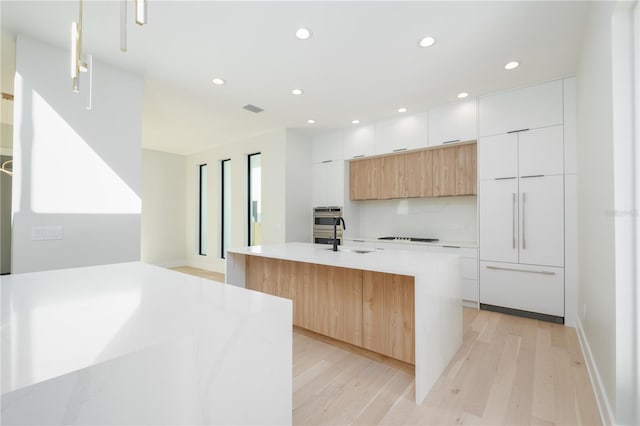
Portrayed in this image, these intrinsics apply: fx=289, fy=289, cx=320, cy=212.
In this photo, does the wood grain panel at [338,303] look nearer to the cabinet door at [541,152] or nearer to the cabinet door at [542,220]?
the cabinet door at [542,220]

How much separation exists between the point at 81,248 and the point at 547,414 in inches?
148

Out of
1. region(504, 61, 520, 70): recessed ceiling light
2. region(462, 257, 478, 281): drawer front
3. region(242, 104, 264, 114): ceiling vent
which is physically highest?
region(504, 61, 520, 70): recessed ceiling light

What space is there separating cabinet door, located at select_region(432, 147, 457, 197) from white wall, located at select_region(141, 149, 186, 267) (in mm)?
5710

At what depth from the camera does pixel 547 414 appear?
1.68m

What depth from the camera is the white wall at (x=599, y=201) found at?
5.16 ft

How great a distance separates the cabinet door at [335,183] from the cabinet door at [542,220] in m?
2.58

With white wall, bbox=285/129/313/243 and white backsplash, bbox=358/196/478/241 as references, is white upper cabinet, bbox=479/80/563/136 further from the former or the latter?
white wall, bbox=285/129/313/243

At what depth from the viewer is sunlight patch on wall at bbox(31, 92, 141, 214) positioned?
2445mm

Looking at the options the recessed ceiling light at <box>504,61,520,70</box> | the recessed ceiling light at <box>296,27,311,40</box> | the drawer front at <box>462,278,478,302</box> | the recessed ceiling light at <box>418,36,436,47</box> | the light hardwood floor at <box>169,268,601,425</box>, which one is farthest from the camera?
the drawer front at <box>462,278,478,302</box>

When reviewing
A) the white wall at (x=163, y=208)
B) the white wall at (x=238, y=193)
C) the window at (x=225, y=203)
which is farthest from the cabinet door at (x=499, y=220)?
the white wall at (x=163, y=208)

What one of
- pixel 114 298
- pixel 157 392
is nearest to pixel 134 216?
pixel 114 298

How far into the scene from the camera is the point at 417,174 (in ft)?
14.1

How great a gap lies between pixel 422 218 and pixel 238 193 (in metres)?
3.54

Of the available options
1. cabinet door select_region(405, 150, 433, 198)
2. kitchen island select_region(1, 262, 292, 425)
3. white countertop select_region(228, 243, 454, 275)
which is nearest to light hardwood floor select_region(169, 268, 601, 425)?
white countertop select_region(228, 243, 454, 275)
